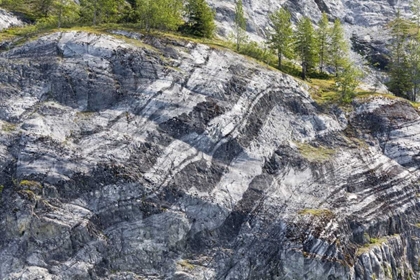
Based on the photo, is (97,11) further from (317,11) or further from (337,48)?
(317,11)

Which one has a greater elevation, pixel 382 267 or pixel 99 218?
pixel 99 218

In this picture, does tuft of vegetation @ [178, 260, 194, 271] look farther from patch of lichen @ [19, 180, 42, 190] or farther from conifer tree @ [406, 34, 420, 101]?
conifer tree @ [406, 34, 420, 101]

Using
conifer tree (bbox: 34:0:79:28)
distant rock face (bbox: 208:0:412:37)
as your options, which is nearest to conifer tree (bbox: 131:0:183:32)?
conifer tree (bbox: 34:0:79:28)

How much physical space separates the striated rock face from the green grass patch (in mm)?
161

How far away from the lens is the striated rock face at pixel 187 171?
3222 cm

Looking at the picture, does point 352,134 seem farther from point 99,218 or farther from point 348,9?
point 348,9

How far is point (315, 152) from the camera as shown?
1618 inches

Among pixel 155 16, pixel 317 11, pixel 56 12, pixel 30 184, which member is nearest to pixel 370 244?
pixel 30 184

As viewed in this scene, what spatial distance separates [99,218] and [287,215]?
45.7 ft

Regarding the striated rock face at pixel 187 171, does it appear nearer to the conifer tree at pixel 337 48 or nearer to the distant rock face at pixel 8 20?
the conifer tree at pixel 337 48

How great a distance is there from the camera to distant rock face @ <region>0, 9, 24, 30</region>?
56191mm

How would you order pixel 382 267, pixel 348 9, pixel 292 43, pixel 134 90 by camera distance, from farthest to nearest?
pixel 348 9, pixel 292 43, pixel 134 90, pixel 382 267

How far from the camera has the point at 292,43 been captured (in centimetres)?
5966

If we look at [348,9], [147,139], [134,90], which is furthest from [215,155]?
[348,9]
